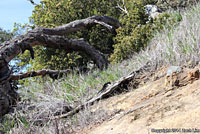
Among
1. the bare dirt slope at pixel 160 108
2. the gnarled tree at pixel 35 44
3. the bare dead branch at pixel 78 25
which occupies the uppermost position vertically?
the bare dead branch at pixel 78 25

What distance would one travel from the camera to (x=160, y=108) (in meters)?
2.83

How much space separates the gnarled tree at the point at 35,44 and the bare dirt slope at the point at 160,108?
2.16m

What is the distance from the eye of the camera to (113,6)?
38.8ft

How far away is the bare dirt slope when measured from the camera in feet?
7.88

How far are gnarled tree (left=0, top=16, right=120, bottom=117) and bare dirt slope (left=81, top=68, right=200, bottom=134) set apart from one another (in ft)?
7.08

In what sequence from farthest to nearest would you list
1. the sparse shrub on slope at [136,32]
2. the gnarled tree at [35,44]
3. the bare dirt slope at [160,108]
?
the sparse shrub on slope at [136,32] < the gnarled tree at [35,44] < the bare dirt slope at [160,108]

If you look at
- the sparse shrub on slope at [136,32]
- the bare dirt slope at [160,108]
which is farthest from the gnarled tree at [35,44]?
the bare dirt slope at [160,108]

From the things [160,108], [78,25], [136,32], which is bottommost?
[160,108]

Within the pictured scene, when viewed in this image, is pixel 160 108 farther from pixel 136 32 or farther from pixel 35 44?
pixel 35 44

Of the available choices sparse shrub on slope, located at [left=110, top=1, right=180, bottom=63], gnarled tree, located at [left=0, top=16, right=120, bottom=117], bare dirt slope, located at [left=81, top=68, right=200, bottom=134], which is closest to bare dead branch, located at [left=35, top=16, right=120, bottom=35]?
gnarled tree, located at [left=0, top=16, right=120, bottom=117]

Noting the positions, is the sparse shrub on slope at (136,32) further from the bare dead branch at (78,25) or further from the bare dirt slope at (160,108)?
the bare dirt slope at (160,108)

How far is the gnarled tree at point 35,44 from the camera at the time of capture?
18.1 feet

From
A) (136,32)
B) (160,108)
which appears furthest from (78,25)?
(160,108)

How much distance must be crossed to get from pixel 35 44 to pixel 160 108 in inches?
204
